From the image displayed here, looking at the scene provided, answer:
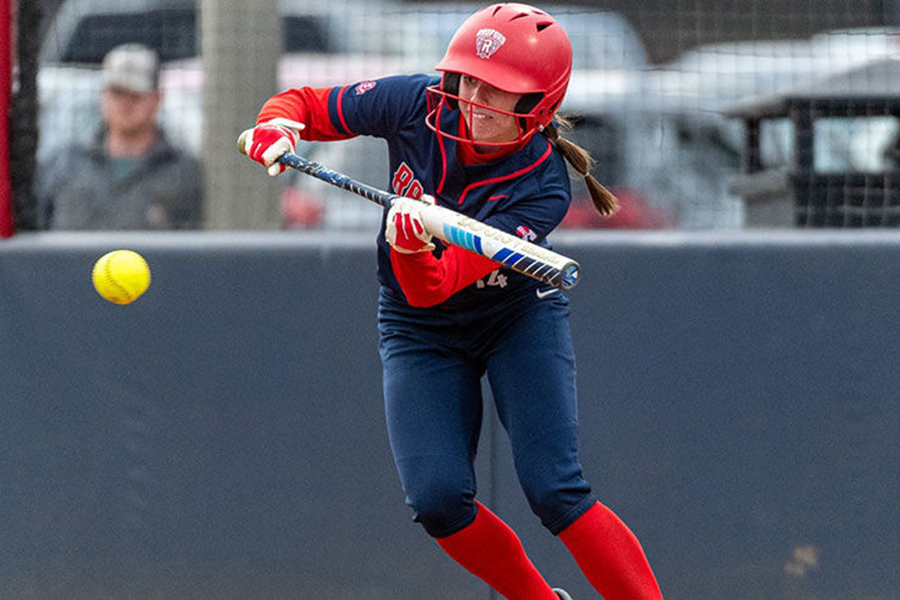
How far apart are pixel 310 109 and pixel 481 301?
75 cm

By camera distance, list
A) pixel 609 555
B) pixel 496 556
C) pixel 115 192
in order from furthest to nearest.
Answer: pixel 115 192 → pixel 496 556 → pixel 609 555

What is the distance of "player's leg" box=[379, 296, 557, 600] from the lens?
3758mm

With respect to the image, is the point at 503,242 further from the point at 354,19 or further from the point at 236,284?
the point at 354,19

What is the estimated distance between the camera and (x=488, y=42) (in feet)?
12.0

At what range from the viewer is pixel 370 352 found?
4.74 metres

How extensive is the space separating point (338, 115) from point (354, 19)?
60.9 inches

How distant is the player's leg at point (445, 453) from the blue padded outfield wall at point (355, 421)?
73 cm

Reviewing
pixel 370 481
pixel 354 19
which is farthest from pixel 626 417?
pixel 354 19

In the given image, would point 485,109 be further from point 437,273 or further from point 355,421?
point 355,421

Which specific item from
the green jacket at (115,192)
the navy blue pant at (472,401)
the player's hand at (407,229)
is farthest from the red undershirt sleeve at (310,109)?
the green jacket at (115,192)

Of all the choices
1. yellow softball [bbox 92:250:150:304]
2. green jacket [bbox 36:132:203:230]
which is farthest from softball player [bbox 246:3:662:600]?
green jacket [bbox 36:132:203:230]

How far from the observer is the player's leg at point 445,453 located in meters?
3.76

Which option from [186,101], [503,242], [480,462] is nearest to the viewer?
[503,242]

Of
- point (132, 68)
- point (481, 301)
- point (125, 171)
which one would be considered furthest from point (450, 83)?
point (132, 68)
